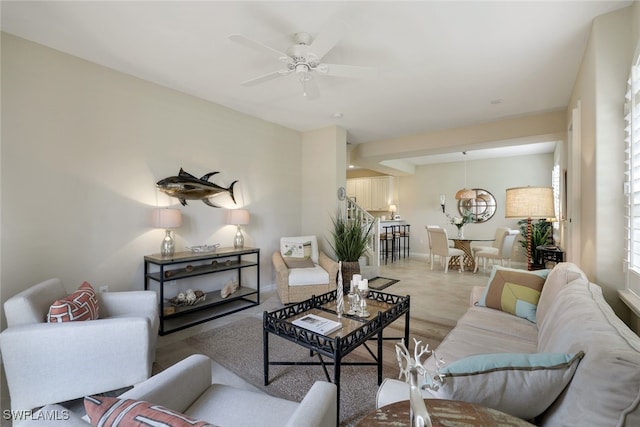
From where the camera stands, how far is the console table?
297cm

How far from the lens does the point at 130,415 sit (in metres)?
0.68

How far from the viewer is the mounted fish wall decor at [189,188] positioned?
328 centimetres

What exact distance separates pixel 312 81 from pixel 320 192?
2.45 metres

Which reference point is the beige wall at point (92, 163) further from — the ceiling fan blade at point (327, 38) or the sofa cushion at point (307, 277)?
the ceiling fan blade at point (327, 38)

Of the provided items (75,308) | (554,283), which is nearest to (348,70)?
(554,283)

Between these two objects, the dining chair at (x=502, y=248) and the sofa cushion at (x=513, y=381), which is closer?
the sofa cushion at (x=513, y=381)

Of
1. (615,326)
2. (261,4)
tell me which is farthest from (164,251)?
(615,326)

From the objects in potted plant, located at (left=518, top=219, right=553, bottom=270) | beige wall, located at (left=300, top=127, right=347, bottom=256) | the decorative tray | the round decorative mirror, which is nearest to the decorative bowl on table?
the decorative tray

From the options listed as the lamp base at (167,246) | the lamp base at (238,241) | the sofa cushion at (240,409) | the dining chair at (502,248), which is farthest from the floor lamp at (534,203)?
the lamp base at (167,246)

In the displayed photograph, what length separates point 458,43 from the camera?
2.45 meters

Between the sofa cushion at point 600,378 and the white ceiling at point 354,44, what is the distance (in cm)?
204

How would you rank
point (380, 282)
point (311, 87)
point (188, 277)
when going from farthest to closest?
1. point (380, 282)
2. point (188, 277)
3. point (311, 87)

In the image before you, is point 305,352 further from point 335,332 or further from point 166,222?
point 166,222

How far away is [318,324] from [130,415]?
1379mm
